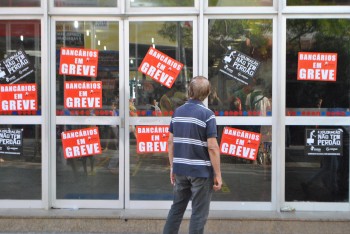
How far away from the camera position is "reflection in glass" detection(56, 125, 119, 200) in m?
6.99

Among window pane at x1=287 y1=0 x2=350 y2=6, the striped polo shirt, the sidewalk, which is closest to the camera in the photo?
the striped polo shirt

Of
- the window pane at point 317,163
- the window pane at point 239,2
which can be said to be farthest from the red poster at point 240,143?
the window pane at point 239,2

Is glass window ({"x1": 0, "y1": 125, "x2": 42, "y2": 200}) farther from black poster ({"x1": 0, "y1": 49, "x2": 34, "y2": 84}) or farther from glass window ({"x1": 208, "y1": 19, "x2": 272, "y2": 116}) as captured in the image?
glass window ({"x1": 208, "y1": 19, "x2": 272, "y2": 116})

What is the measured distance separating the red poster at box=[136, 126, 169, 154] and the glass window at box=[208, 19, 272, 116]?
0.66m

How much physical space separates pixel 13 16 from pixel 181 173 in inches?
125

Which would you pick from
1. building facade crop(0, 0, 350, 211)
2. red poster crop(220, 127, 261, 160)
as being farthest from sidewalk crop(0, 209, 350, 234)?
red poster crop(220, 127, 261, 160)

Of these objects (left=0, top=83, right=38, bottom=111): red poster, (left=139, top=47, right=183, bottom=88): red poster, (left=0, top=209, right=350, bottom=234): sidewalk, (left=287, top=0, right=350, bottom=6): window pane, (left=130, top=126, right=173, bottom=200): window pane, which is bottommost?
(left=0, top=209, right=350, bottom=234): sidewalk

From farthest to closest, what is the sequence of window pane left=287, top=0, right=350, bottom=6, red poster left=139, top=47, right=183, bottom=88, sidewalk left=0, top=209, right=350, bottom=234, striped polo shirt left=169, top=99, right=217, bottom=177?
red poster left=139, top=47, right=183, bottom=88 < window pane left=287, top=0, right=350, bottom=6 < sidewalk left=0, top=209, right=350, bottom=234 < striped polo shirt left=169, top=99, right=217, bottom=177

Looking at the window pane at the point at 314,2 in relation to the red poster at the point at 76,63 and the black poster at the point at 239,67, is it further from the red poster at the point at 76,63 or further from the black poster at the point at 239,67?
the red poster at the point at 76,63

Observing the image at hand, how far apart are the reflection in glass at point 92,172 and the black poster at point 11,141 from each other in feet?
1.53

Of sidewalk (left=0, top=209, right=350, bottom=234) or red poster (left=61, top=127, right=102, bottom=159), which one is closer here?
sidewalk (left=0, top=209, right=350, bottom=234)

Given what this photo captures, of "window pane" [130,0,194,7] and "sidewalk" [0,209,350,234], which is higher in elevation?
"window pane" [130,0,194,7]

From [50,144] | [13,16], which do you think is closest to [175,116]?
[50,144]

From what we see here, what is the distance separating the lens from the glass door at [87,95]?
696 centimetres
